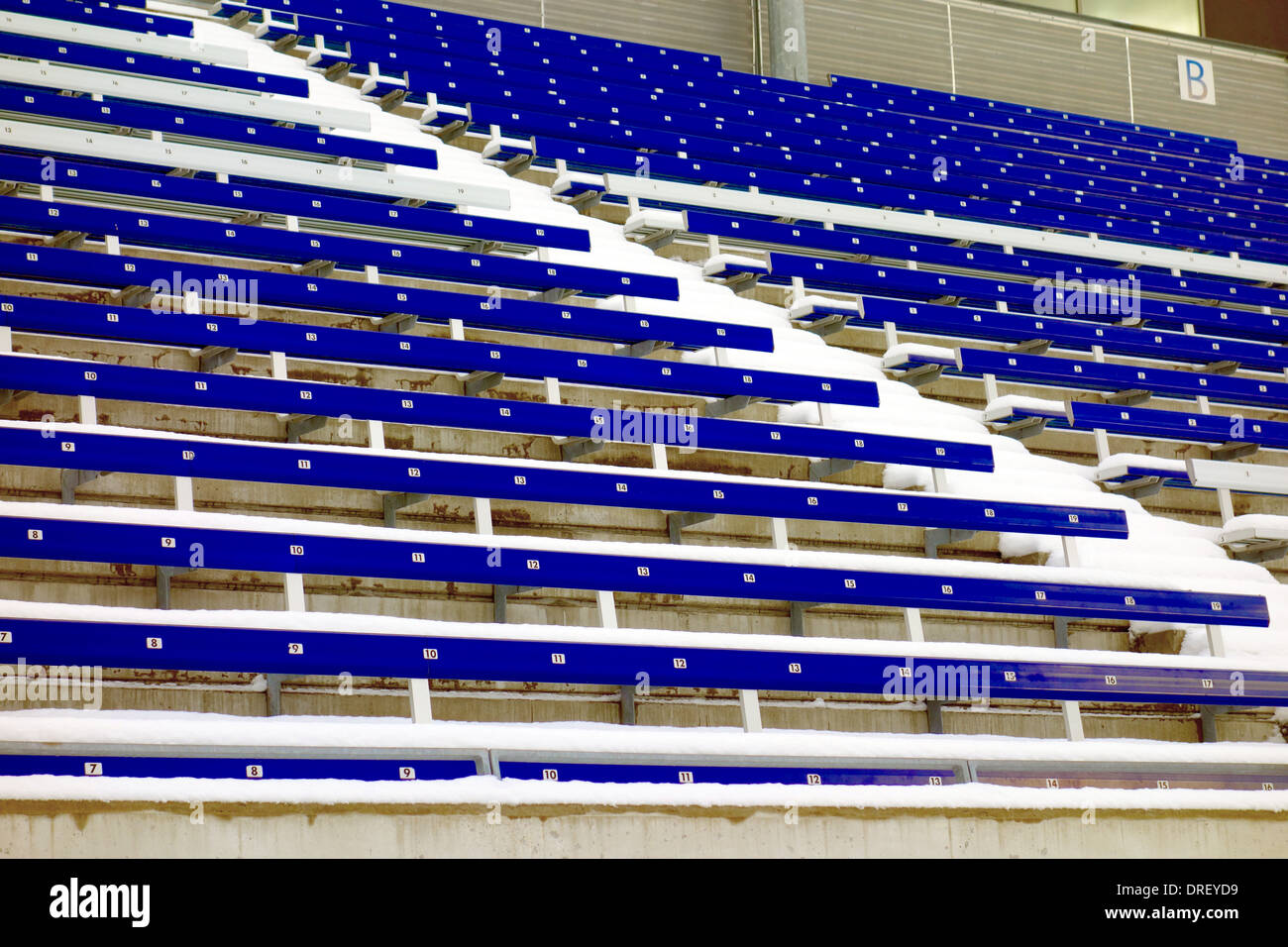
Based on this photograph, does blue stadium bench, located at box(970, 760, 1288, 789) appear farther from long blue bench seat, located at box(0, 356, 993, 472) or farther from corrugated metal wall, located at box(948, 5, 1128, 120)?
corrugated metal wall, located at box(948, 5, 1128, 120)

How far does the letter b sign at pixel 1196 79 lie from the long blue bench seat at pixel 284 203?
5.63 m

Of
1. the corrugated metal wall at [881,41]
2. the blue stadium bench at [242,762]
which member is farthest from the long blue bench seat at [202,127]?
the corrugated metal wall at [881,41]

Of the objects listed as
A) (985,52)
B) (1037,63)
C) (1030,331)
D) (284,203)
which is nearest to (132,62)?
(284,203)

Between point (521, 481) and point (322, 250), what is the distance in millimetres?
933

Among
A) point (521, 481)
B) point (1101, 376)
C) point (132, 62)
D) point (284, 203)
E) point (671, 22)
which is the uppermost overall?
point (671, 22)

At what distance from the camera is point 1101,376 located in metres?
4.35

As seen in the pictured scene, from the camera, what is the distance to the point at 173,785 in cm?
197

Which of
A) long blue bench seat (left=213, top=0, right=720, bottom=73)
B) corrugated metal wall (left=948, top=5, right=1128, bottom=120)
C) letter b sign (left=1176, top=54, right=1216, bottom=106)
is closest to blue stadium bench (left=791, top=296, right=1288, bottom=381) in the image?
long blue bench seat (left=213, top=0, right=720, bottom=73)

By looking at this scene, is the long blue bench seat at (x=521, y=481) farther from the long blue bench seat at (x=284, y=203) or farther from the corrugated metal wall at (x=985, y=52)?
the corrugated metal wall at (x=985, y=52)

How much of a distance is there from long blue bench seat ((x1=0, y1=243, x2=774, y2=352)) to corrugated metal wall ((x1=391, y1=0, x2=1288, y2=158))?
10.8ft

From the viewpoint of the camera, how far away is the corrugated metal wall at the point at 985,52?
686 centimetres

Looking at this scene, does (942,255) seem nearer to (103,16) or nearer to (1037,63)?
(103,16)
